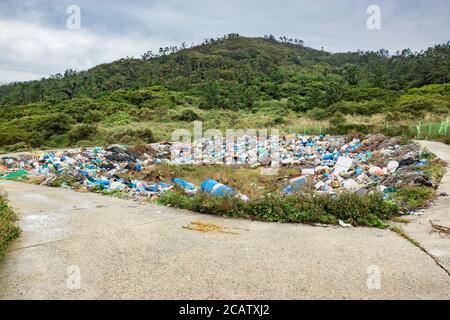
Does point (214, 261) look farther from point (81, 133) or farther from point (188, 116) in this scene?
point (188, 116)

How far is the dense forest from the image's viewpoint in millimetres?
25688

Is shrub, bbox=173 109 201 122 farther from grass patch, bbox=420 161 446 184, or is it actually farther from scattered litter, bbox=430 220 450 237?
scattered litter, bbox=430 220 450 237

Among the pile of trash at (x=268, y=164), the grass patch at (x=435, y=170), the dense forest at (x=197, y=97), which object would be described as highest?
the dense forest at (x=197, y=97)

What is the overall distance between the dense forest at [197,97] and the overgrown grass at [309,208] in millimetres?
16823

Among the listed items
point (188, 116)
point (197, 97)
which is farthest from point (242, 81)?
point (188, 116)

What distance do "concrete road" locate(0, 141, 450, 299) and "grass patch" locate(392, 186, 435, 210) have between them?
0.29 meters

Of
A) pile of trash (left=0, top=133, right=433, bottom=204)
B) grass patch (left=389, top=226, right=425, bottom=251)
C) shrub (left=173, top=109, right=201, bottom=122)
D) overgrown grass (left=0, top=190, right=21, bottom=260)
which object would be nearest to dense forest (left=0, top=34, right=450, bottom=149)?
shrub (left=173, top=109, right=201, bottom=122)

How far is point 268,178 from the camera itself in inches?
423

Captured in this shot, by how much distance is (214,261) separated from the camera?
3.78 m

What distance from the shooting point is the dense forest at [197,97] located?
25688 millimetres

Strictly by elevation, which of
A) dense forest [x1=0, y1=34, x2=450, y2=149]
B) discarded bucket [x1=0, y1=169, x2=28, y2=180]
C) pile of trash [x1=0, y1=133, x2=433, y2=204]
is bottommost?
discarded bucket [x1=0, y1=169, x2=28, y2=180]

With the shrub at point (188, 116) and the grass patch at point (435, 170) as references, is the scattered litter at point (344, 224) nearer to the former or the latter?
the grass patch at point (435, 170)

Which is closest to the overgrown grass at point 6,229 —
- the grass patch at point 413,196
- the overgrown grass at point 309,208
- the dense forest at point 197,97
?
the overgrown grass at point 309,208

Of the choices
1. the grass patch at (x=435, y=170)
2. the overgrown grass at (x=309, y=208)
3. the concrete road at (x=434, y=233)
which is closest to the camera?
the concrete road at (x=434, y=233)
